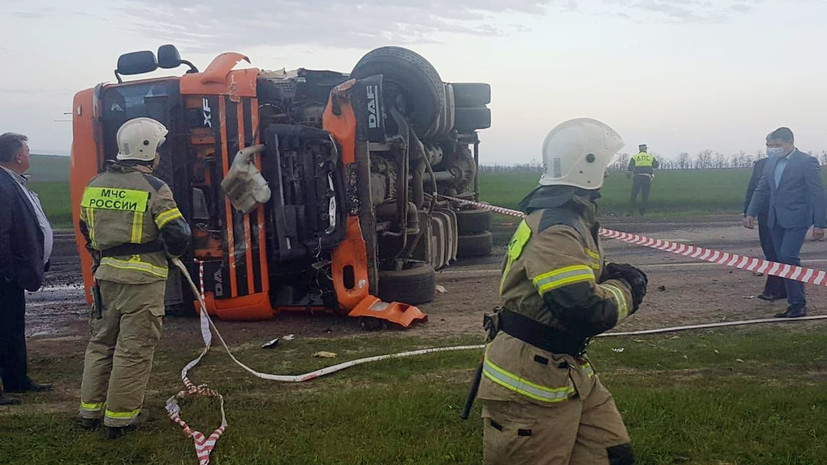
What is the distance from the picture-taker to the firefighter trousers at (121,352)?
4418 mm

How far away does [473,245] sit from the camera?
1084 cm

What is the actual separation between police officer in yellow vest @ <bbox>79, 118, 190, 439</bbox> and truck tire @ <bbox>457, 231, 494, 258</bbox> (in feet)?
21.5

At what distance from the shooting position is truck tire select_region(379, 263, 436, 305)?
7.66 metres

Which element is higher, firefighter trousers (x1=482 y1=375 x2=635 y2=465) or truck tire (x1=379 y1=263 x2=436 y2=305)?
firefighter trousers (x1=482 y1=375 x2=635 y2=465)

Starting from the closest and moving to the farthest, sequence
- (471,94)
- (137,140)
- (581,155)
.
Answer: (581,155) → (137,140) → (471,94)

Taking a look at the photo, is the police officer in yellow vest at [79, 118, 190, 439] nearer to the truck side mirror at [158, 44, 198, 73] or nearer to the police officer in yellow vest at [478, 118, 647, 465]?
the police officer in yellow vest at [478, 118, 647, 465]

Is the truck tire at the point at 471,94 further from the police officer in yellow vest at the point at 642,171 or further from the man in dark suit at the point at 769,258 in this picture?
the police officer in yellow vest at the point at 642,171

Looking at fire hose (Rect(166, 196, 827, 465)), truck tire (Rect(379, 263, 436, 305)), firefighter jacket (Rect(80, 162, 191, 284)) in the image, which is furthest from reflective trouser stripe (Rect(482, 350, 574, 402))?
truck tire (Rect(379, 263, 436, 305))

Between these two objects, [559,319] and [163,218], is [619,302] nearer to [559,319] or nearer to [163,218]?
[559,319]

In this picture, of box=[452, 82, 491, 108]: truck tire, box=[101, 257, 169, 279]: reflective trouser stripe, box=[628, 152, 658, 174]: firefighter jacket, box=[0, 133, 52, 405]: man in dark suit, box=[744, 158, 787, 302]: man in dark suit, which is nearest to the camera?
box=[101, 257, 169, 279]: reflective trouser stripe

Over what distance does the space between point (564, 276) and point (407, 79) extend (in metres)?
5.41

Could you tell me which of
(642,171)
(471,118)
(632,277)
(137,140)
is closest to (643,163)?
(642,171)

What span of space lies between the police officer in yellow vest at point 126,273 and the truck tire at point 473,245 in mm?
6557

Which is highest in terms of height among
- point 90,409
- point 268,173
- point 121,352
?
point 268,173
